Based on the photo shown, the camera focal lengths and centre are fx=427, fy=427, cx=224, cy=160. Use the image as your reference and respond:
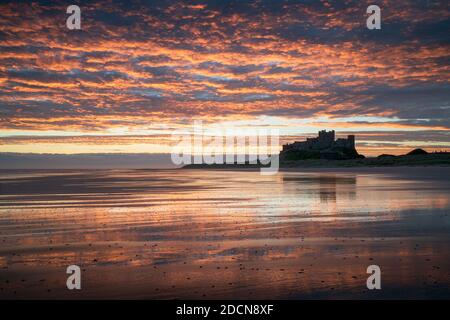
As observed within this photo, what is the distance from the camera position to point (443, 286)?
11.2 m

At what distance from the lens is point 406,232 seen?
739 inches

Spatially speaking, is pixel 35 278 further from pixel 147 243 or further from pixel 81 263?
pixel 147 243

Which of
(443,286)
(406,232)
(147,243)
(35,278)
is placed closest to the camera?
Answer: (443,286)

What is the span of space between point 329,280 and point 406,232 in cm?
854

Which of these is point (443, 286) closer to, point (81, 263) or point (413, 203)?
point (81, 263)

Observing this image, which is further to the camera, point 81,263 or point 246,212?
point 246,212

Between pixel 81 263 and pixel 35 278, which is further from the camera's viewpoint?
pixel 81 263

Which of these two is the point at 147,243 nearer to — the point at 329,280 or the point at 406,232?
the point at 329,280
